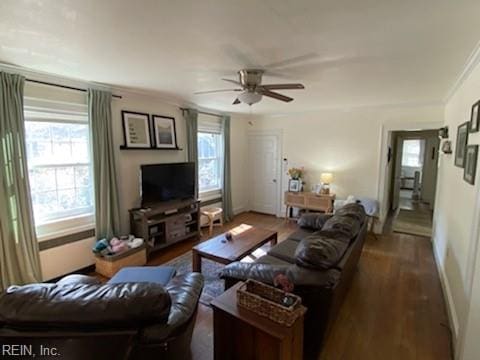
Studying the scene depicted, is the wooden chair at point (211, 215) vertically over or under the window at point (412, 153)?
under

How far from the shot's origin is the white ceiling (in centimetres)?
153

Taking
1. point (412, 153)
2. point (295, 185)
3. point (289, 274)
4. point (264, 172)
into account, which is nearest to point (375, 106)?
point (295, 185)

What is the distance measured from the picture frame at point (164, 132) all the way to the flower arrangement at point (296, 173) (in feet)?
8.61

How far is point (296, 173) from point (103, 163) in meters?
3.82

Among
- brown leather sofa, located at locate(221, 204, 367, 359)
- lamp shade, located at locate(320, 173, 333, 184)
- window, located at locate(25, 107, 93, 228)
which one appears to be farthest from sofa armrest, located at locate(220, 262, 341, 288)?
lamp shade, located at locate(320, 173, 333, 184)

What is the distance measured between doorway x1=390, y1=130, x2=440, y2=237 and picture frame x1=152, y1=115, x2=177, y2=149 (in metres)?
4.71

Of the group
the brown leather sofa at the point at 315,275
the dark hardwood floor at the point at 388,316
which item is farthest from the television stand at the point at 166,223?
the brown leather sofa at the point at 315,275

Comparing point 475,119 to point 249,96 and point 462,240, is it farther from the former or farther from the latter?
point 249,96

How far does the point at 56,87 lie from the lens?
10.0ft

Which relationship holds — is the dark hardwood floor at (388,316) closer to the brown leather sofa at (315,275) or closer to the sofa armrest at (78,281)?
the brown leather sofa at (315,275)

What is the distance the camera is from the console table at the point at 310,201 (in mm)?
5117

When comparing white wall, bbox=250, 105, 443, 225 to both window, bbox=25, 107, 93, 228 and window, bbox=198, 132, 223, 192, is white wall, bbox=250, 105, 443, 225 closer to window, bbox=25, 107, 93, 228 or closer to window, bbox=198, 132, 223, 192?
window, bbox=198, 132, 223, 192

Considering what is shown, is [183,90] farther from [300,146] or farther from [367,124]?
[367,124]

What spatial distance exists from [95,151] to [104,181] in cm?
41
